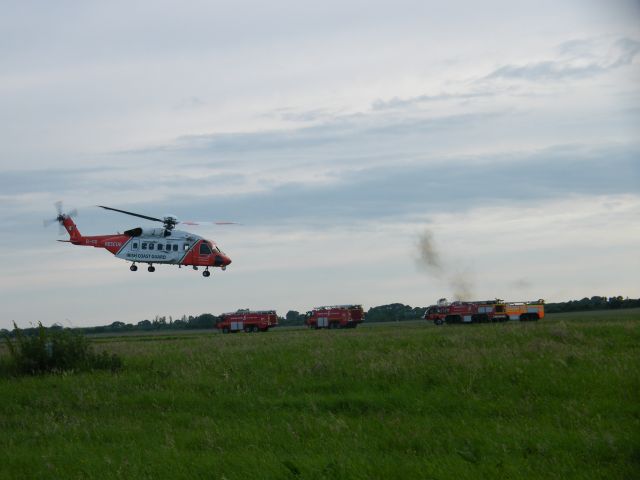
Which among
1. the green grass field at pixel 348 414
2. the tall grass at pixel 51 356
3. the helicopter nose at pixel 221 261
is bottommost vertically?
the green grass field at pixel 348 414

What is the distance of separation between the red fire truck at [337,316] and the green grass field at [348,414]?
43831 millimetres

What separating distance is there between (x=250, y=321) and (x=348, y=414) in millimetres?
55131

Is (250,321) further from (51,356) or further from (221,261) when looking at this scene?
(51,356)

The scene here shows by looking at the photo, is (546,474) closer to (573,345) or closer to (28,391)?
(573,345)

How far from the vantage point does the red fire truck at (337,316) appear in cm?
7050

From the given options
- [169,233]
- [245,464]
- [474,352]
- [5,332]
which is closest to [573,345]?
[474,352]

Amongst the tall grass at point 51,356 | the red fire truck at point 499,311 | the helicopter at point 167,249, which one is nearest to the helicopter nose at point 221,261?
the helicopter at point 167,249

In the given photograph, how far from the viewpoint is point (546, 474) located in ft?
39.3

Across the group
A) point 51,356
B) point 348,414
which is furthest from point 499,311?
point 348,414

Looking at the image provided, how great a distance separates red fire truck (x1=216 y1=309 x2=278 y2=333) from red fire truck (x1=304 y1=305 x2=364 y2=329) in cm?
400

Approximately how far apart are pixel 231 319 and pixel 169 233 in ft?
45.1

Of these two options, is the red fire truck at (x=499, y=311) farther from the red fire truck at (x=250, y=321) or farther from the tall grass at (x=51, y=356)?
the tall grass at (x=51, y=356)

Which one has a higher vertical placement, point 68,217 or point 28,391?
point 68,217

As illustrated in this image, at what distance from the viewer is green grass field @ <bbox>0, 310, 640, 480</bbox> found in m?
13.1
